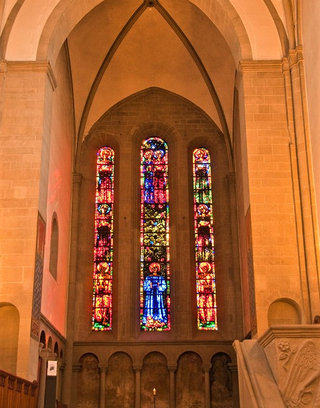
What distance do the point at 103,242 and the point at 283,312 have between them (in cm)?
882

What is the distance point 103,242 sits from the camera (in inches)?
775

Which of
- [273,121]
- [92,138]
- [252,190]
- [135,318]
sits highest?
[92,138]

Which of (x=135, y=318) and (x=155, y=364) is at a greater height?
(x=135, y=318)

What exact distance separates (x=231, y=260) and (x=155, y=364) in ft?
13.0

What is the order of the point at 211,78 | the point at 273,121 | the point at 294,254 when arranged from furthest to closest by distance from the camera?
1. the point at 211,78
2. the point at 273,121
3. the point at 294,254

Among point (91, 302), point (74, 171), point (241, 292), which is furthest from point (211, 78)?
point (91, 302)

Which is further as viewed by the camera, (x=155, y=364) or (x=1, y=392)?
(x=155, y=364)

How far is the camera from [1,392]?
9.56 metres

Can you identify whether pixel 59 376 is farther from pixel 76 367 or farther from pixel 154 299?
pixel 154 299

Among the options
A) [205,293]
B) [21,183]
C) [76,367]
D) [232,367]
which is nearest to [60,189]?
[21,183]

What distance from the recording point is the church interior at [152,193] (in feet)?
39.7

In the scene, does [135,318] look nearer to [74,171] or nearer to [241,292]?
[241,292]

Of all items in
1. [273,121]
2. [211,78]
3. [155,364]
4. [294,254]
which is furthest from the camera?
[211,78]

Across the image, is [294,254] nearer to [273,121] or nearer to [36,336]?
[273,121]
